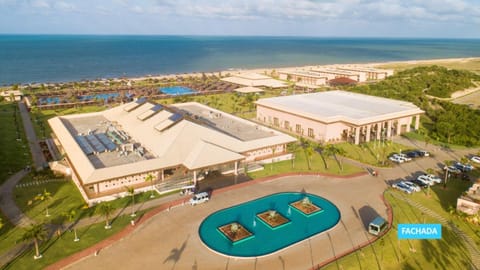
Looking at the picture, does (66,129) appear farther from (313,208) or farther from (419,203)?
(419,203)

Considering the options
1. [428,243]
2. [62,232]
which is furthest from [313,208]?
[62,232]

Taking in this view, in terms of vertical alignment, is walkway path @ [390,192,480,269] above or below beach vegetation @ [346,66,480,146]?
below

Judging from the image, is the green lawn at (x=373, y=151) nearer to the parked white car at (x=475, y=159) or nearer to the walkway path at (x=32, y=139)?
the parked white car at (x=475, y=159)

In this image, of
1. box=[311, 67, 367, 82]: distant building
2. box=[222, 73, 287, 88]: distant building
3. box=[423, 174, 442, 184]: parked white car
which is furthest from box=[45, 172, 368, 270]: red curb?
box=[311, 67, 367, 82]: distant building

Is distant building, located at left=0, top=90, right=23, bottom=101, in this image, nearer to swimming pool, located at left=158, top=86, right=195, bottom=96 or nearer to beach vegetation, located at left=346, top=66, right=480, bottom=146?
swimming pool, located at left=158, top=86, right=195, bottom=96

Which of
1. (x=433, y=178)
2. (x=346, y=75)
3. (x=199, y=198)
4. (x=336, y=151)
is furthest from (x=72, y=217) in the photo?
(x=346, y=75)

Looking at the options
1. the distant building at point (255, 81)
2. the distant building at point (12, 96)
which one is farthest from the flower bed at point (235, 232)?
the distant building at point (255, 81)

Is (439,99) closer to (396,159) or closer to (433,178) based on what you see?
(396,159)
